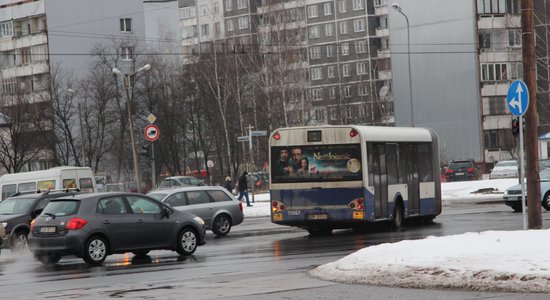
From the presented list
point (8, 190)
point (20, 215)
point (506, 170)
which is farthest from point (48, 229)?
point (506, 170)

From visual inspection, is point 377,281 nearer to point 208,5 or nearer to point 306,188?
point 306,188

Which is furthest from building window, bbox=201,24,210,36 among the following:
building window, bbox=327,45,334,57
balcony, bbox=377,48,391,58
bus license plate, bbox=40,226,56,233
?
bus license plate, bbox=40,226,56,233

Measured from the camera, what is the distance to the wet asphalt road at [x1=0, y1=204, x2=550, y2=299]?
14.2 meters

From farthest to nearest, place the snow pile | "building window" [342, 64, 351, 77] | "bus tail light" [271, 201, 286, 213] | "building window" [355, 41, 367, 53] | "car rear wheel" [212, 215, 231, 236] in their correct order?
"building window" [355, 41, 367, 53] → "building window" [342, 64, 351, 77] → "car rear wheel" [212, 215, 231, 236] → "bus tail light" [271, 201, 286, 213] → the snow pile

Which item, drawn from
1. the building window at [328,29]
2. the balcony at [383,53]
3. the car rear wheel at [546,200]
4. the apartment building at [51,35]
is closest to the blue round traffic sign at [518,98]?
the car rear wheel at [546,200]

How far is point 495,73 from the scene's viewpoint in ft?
293

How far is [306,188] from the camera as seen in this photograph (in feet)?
88.3

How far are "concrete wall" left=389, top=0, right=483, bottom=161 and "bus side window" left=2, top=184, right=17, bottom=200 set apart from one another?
4834 centimetres

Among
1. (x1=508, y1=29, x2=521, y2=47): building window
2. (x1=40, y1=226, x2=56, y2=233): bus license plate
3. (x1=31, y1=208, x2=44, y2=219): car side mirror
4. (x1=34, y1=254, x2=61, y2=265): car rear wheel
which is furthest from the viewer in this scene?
(x1=508, y1=29, x2=521, y2=47): building window

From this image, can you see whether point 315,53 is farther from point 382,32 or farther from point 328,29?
point 382,32

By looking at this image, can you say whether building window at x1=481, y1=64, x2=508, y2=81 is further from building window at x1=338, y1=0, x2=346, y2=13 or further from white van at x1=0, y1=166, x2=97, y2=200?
white van at x1=0, y1=166, x2=97, y2=200

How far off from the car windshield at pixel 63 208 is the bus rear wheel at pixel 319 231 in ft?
29.2

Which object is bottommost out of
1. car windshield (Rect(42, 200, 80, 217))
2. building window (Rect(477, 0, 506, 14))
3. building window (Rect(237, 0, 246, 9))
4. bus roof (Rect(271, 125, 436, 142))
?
car windshield (Rect(42, 200, 80, 217))

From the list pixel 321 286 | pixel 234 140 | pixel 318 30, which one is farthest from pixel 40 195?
pixel 318 30
